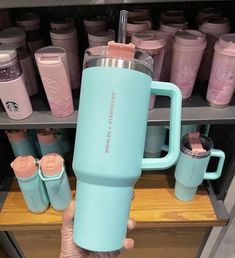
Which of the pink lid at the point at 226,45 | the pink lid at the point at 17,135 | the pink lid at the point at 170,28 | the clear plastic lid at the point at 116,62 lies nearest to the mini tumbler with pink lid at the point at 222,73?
the pink lid at the point at 226,45

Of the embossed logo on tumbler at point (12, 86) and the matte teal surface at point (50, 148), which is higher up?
the embossed logo on tumbler at point (12, 86)

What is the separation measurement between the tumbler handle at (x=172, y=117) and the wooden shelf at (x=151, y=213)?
41cm

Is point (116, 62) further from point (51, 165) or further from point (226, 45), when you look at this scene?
point (51, 165)

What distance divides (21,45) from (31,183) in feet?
1.26

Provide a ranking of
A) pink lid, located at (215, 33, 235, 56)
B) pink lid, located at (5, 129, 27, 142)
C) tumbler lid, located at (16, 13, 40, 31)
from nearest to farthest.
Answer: pink lid, located at (215, 33, 235, 56) < tumbler lid, located at (16, 13, 40, 31) < pink lid, located at (5, 129, 27, 142)

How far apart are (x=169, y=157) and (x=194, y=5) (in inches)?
19.7

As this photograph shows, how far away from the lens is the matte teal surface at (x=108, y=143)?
440 mm

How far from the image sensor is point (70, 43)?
66cm

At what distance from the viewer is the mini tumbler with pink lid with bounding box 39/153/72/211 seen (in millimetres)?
785

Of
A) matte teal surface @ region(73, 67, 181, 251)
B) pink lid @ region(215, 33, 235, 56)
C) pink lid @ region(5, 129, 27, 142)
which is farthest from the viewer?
pink lid @ region(5, 129, 27, 142)

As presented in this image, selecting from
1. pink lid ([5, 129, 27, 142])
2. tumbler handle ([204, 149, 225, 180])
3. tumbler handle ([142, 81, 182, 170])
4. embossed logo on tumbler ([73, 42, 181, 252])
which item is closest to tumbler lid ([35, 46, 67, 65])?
embossed logo on tumbler ([73, 42, 181, 252])

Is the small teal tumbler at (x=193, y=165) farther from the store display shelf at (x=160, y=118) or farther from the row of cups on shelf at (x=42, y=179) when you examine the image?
the row of cups on shelf at (x=42, y=179)

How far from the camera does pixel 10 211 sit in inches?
35.8

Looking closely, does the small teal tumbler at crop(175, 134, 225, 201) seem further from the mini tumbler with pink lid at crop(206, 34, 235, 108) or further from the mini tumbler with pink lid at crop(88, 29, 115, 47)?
the mini tumbler with pink lid at crop(88, 29, 115, 47)
